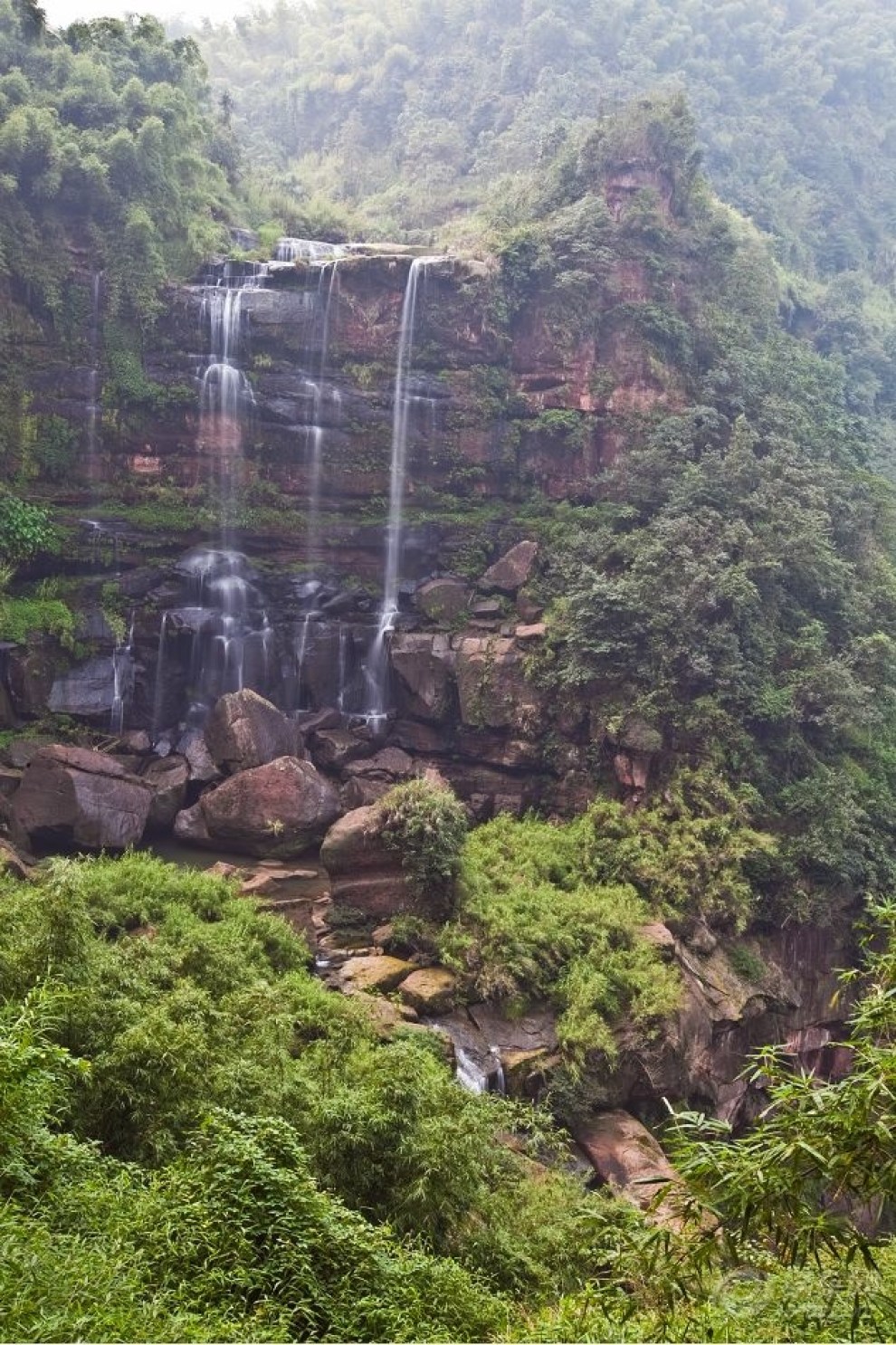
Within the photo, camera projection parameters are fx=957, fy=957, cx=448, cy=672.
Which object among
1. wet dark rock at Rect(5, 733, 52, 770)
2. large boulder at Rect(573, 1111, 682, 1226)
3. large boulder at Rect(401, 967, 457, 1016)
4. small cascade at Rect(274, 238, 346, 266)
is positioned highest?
small cascade at Rect(274, 238, 346, 266)

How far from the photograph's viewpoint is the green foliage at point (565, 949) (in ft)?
40.3

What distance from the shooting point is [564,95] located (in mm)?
37969

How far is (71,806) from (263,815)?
9.77ft

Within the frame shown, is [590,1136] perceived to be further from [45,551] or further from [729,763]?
[45,551]

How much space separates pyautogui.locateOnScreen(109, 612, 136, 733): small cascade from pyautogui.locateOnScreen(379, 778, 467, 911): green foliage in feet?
24.0

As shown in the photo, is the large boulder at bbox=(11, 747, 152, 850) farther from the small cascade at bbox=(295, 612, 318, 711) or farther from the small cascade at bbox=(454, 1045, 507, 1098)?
the small cascade at bbox=(454, 1045, 507, 1098)

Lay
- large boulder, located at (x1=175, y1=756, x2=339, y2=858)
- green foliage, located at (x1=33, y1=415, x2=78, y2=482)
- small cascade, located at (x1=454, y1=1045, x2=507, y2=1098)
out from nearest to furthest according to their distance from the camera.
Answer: small cascade, located at (x1=454, y1=1045, x2=507, y2=1098) → large boulder, located at (x1=175, y1=756, x2=339, y2=858) → green foliage, located at (x1=33, y1=415, x2=78, y2=482)

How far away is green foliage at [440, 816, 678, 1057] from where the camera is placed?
40.3 feet

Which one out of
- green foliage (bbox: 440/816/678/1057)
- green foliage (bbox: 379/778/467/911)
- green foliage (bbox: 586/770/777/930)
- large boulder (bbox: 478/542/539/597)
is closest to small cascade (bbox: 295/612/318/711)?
large boulder (bbox: 478/542/539/597)

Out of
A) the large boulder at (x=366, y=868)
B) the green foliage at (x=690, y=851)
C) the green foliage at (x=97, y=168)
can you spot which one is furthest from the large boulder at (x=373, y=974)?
the green foliage at (x=97, y=168)

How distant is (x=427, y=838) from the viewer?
1368cm

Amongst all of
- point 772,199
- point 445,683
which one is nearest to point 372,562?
point 445,683

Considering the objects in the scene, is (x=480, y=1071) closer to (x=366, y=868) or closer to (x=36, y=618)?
(x=366, y=868)

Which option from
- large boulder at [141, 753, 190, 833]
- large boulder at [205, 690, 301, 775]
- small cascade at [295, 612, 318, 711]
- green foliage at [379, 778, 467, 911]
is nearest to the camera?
green foliage at [379, 778, 467, 911]
